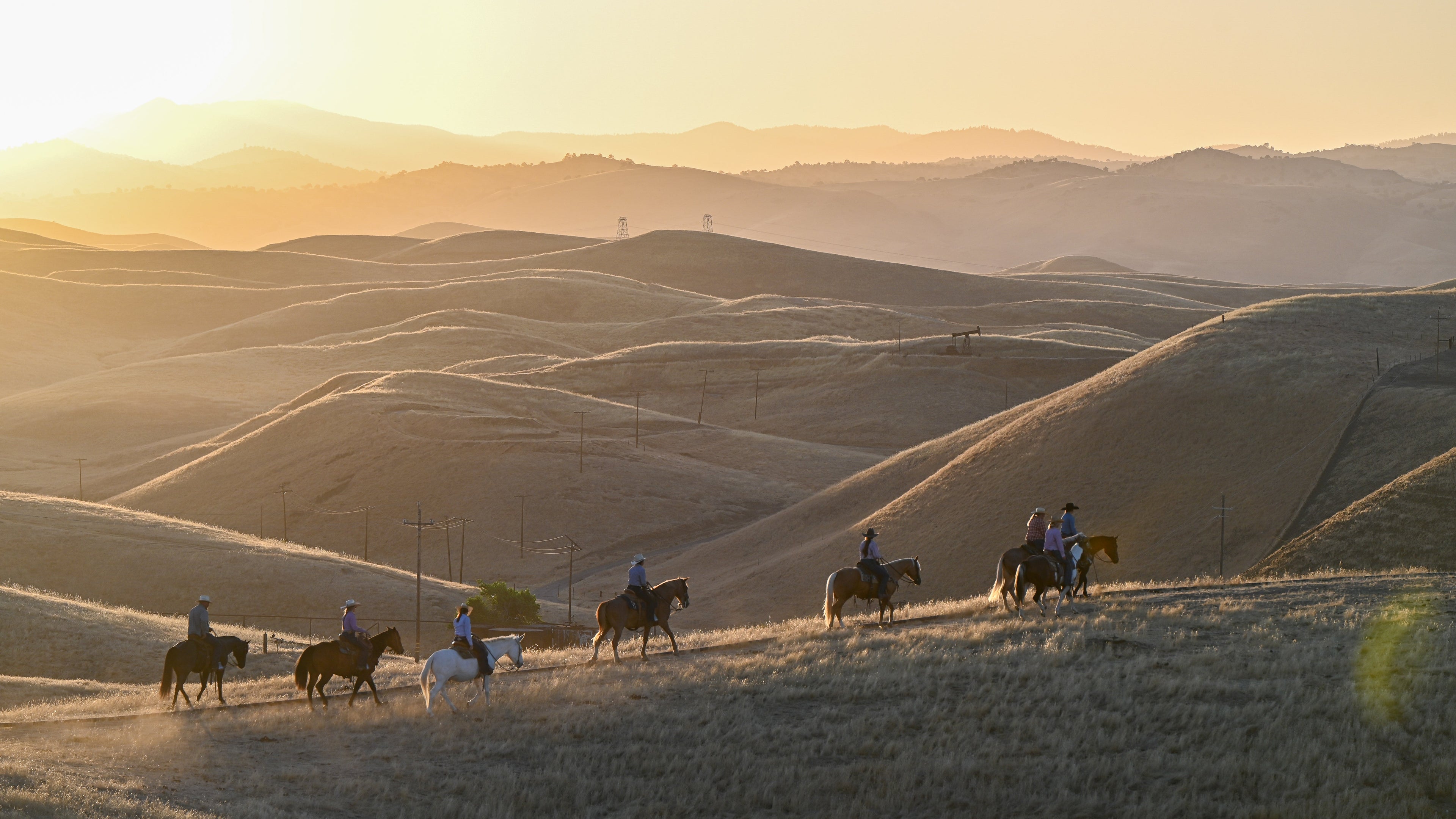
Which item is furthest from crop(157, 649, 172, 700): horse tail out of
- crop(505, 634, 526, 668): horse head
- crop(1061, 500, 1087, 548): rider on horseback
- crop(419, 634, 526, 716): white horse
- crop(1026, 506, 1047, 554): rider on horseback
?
crop(1061, 500, 1087, 548): rider on horseback

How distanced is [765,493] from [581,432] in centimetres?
1367

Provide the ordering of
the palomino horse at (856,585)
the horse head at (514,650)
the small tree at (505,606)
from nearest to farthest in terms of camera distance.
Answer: the horse head at (514,650)
the palomino horse at (856,585)
the small tree at (505,606)

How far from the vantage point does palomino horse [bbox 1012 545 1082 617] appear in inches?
1078

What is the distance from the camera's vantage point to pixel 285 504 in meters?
72.4

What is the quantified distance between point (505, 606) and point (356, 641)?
26095mm

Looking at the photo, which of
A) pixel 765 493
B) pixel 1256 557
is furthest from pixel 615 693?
pixel 765 493

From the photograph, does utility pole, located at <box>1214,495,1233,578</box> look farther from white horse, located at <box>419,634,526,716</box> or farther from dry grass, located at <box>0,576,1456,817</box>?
white horse, located at <box>419,634,526,716</box>

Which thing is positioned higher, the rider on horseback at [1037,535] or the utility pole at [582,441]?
the utility pole at [582,441]

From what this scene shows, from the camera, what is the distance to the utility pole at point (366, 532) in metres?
66.1

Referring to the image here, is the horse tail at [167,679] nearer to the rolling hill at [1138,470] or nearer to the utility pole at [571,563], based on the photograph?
the rolling hill at [1138,470]

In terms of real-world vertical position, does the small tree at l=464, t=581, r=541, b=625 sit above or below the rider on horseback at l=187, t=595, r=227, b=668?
below

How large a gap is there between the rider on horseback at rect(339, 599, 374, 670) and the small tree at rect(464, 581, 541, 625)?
24.8m

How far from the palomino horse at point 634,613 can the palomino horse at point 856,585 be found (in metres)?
3.32

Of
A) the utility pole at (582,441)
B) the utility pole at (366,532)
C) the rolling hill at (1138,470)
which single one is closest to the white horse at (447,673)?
the rolling hill at (1138,470)
